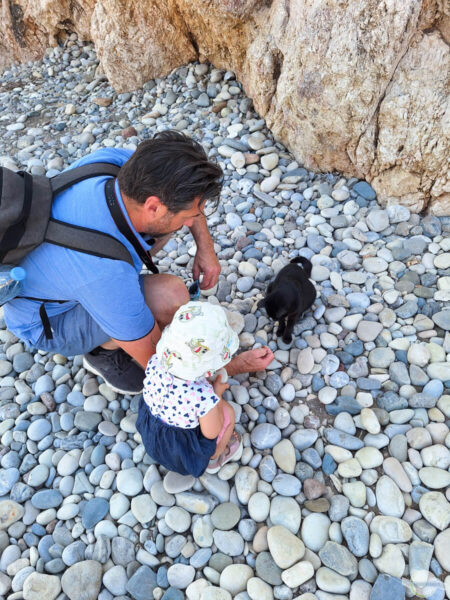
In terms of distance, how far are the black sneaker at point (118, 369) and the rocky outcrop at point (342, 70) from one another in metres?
1.82

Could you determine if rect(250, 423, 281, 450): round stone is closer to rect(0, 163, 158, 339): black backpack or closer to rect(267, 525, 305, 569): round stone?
rect(267, 525, 305, 569): round stone

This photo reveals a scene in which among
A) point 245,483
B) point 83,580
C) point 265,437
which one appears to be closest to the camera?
point 83,580

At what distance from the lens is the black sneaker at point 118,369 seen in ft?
7.45

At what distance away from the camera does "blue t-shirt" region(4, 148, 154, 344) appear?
5.63 ft

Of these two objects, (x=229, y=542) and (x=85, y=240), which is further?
(x=229, y=542)

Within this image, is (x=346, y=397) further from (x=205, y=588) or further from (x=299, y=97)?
(x=299, y=97)

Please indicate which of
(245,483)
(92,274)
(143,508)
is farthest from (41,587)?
(92,274)

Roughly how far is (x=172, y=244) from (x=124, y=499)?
1.56 metres

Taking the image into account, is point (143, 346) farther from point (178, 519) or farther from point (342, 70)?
point (342, 70)

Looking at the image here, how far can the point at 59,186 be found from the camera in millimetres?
1836

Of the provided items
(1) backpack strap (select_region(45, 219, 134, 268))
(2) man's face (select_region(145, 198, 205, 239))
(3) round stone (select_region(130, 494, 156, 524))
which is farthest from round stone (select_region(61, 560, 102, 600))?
(2) man's face (select_region(145, 198, 205, 239))

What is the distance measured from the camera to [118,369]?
227 centimetres

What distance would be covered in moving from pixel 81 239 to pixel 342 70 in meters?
1.84

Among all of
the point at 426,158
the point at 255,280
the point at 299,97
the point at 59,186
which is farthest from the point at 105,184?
the point at 426,158
